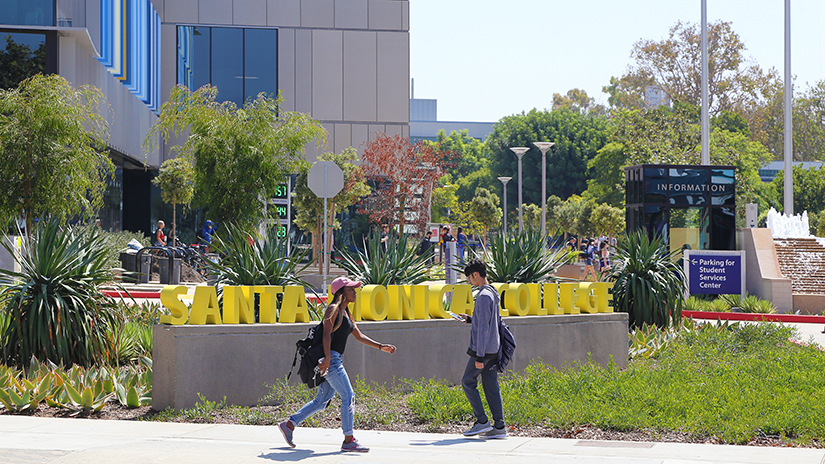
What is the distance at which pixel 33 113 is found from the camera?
63.6 ft

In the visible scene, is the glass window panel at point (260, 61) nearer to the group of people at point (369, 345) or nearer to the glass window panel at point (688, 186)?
the glass window panel at point (688, 186)

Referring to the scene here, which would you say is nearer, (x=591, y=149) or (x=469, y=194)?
(x=591, y=149)

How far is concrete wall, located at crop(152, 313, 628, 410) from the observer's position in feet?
31.2

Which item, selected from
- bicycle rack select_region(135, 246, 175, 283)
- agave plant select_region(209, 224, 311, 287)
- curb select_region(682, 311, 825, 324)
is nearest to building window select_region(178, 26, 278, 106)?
bicycle rack select_region(135, 246, 175, 283)

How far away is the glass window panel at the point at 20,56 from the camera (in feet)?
86.8

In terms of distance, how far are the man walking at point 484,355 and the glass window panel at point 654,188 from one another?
1531cm

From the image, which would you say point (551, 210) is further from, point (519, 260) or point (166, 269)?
point (519, 260)

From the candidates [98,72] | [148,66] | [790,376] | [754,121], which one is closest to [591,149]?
[754,121]

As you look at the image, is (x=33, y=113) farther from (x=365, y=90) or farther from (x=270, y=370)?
(x=365, y=90)

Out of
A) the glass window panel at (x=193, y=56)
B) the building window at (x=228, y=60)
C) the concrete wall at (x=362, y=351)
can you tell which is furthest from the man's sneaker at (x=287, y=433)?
the glass window panel at (x=193, y=56)

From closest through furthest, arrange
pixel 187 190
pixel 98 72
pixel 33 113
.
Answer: pixel 33 113 < pixel 98 72 < pixel 187 190

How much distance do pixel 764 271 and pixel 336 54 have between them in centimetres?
2656

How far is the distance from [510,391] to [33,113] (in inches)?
567

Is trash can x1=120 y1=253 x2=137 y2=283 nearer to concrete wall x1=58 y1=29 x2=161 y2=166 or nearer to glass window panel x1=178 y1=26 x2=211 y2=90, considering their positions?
concrete wall x1=58 y1=29 x2=161 y2=166
